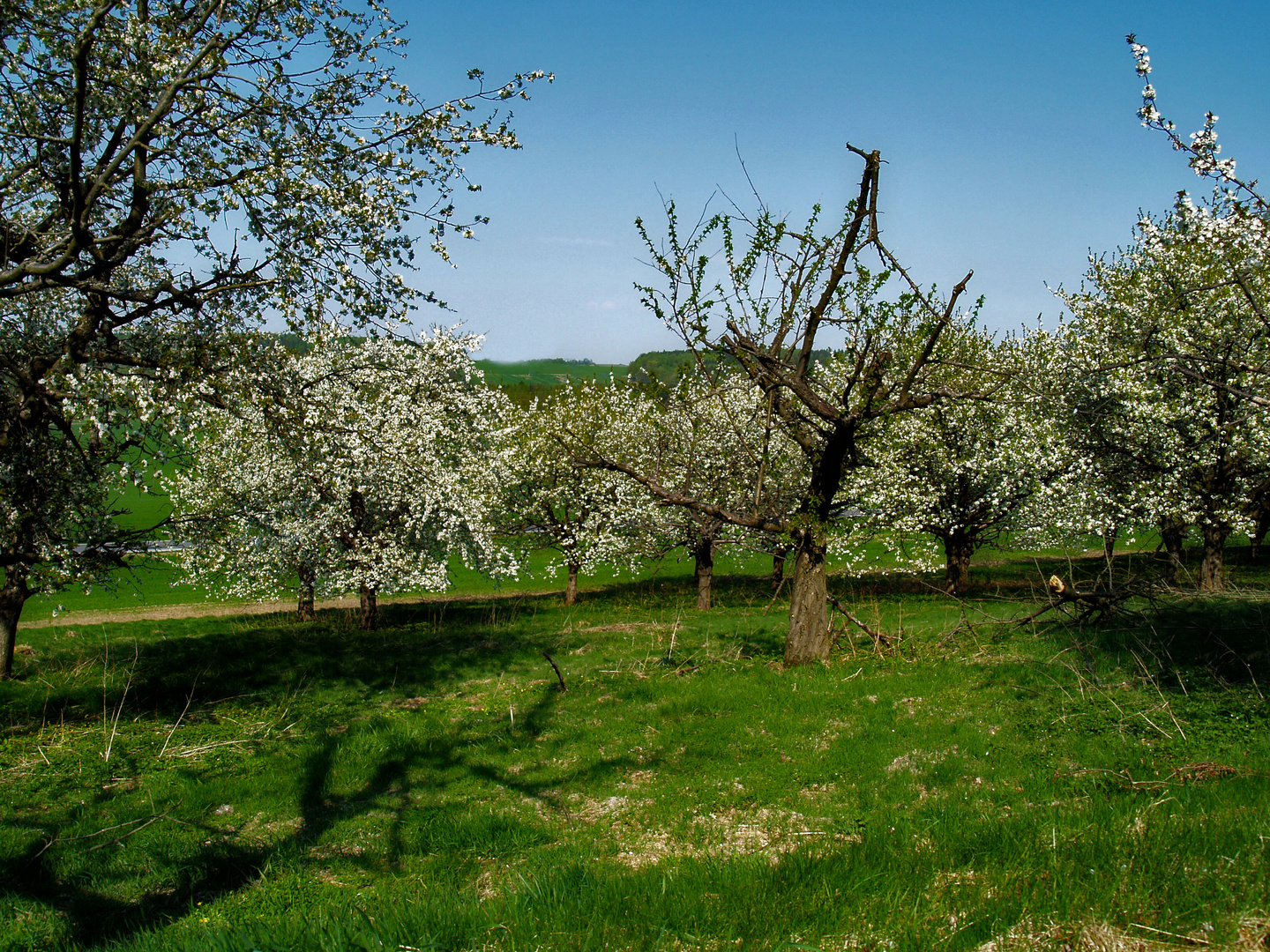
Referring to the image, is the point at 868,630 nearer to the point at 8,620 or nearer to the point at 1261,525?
the point at 8,620

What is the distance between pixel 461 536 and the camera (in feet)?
76.2

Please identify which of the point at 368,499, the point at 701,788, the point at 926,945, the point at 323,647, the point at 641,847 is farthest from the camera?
the point at 368,499

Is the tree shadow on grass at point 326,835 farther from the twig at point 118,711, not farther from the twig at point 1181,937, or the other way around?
the twig at point 1181,937

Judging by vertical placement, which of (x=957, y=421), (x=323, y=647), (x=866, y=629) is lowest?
(x=323, y=647)

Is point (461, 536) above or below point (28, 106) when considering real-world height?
below

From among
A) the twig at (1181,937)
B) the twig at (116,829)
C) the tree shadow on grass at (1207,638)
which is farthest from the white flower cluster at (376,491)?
the twig at (1181,937)

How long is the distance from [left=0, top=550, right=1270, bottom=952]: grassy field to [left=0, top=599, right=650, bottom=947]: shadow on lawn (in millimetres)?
47

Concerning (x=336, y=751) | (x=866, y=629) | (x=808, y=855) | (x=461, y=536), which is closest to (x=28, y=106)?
(x=336, y=751)

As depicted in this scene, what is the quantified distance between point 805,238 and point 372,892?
1020 cm

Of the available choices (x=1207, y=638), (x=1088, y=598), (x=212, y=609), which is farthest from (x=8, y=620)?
(x=212, y=609)

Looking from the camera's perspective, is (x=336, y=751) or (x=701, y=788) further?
(x=336, y=751)

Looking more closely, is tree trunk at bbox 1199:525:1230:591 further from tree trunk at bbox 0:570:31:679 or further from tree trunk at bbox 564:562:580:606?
tree trunk at bbox 0:570:31:679

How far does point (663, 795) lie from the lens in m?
8.16

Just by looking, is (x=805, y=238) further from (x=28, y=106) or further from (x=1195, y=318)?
(x=1195, y=318)
